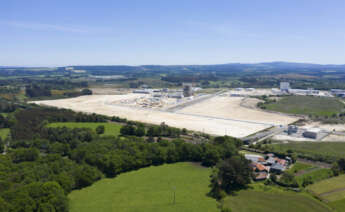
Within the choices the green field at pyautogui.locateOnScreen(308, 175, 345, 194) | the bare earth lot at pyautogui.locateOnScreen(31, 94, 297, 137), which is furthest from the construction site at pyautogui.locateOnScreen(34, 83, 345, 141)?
the green field at pyautogui.locateOnScreen(308, 175, 345, 194)

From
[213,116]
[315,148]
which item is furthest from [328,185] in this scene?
[213,116]

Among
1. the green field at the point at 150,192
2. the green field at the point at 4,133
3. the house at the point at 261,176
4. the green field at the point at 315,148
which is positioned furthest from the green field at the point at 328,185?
the green field at the point at 4,133

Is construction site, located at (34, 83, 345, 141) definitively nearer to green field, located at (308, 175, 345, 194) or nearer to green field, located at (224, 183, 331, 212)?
green field, located at (308, 175, 345, 194)

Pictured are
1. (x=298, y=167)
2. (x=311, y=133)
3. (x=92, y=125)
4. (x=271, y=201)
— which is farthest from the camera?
(x=92, y=125)

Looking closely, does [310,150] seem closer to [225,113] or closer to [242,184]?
[242,184]

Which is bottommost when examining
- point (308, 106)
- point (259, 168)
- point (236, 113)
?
point (259, 168)

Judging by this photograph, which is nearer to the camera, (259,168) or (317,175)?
(317,175)

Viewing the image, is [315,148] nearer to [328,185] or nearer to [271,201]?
[328,185]
